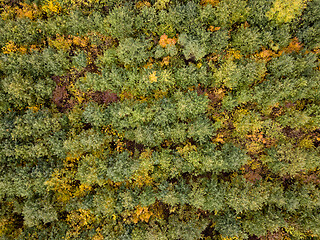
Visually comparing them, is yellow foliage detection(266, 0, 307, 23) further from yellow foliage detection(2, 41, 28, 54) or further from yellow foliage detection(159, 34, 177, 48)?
yellow foliage detection(2, 41, 28, 54)

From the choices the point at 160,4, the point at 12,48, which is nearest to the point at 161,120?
the point at 160,4

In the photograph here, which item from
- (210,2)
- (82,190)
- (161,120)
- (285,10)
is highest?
(210,2)

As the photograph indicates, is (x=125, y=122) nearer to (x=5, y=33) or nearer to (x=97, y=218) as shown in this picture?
(x=97, y=218)

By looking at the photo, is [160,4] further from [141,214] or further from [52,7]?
[141,214]

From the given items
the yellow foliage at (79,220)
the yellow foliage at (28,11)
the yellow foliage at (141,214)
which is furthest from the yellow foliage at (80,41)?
the yellow foliage at (141,214)

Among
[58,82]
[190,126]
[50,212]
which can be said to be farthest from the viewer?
[58,82]

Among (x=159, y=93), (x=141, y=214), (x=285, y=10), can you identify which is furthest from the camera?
(x=159, y=93)

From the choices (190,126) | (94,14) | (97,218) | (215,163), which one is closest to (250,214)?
(215,163)
